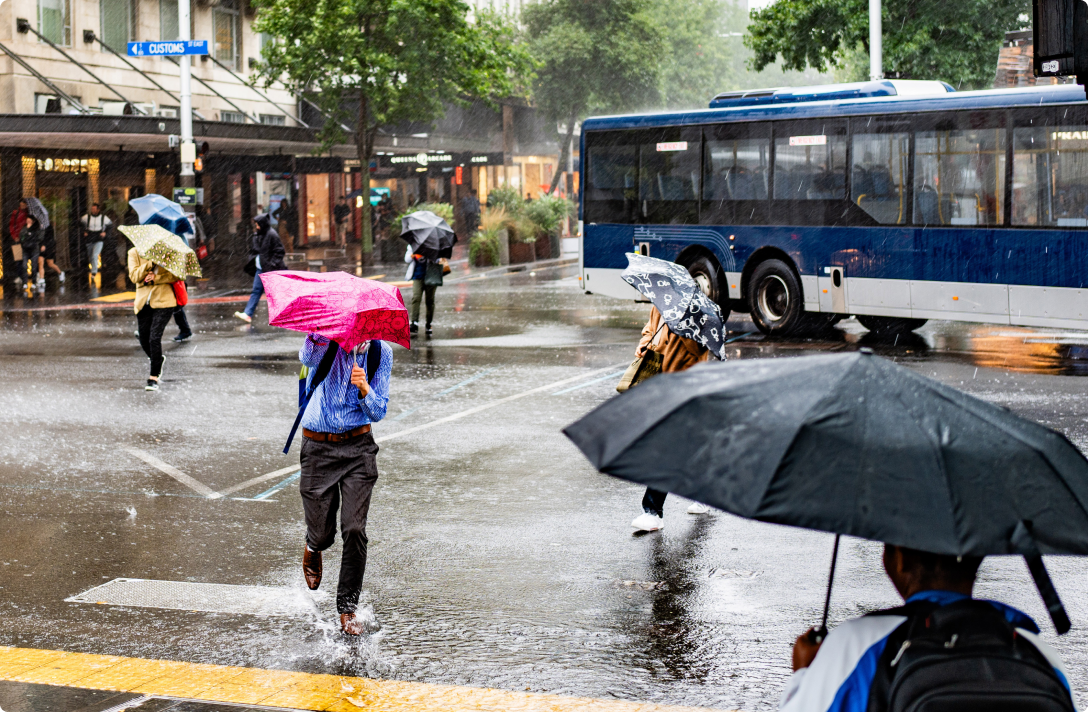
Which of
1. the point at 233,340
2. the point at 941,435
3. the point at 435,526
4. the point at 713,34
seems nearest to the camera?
the point at 941,435

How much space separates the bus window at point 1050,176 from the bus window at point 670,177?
5119 millimetres

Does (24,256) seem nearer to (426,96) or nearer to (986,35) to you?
(426,96)

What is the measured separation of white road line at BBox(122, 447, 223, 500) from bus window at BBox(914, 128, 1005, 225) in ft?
35.1

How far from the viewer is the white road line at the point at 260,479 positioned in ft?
28.9

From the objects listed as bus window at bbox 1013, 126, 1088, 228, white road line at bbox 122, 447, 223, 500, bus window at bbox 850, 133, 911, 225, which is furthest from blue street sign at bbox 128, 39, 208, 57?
white road line at bbox 122, 447, 223, 500

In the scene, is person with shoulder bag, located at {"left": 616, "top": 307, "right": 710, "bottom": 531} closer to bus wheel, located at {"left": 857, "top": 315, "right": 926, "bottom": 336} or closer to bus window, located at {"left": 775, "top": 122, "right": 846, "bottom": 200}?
bus window, located at {"left": 775, "top": 122, "right": 846, "bottom": 200}

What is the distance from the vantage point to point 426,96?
34625mm

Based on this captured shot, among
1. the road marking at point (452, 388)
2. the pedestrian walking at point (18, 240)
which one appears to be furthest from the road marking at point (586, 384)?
the pedestrian walking at point (18, 240)

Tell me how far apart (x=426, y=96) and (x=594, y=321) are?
1648 centimetres

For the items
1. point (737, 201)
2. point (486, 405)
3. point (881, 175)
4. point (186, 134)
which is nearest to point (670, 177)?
point (737, 201)

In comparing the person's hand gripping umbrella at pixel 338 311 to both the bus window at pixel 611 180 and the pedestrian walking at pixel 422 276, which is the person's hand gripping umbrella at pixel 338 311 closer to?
the pedestrian walking at pixel 422 276

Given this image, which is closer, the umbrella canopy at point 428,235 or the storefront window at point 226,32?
the umbrella canopy at point 428,235

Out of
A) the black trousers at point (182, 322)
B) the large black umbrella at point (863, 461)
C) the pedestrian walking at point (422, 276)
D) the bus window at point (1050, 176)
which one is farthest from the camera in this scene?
the pedestrian walking at point (422, 276)

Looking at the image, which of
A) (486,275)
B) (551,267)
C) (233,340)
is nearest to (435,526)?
(233,340)
